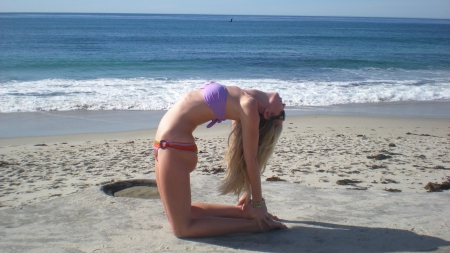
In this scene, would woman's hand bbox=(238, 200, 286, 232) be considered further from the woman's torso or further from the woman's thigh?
the woman's torso

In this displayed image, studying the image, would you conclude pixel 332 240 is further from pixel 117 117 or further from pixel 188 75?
pixel 188 75

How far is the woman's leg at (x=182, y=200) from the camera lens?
332 centimetres

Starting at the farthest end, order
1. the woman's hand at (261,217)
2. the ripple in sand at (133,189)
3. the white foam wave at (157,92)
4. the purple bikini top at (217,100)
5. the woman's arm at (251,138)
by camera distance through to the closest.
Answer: the white foam wave at (157,92) < the ripple in sand at (133,189) < the woman's hand at (261,217) < the purple bikini top at (217,100) < the woman's arm at (251,138)

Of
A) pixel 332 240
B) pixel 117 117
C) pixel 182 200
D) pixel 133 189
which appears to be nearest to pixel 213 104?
pixel 182 200

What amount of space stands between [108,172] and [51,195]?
1.00 meters

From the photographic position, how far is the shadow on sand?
3.27 meters

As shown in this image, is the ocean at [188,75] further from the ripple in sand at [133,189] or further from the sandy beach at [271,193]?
the ripple in sand at [133,189]

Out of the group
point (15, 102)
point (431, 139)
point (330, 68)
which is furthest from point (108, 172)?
point (330, 68)

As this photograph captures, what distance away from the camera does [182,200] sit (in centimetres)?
336

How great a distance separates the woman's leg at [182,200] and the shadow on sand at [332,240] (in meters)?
0.07

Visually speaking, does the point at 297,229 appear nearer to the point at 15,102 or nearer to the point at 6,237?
the point at 6,237

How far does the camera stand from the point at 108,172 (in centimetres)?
589

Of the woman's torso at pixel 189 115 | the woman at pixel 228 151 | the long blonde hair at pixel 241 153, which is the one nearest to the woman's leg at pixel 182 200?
the woman at pixel 228 151

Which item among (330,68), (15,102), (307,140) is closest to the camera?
(307,140)
